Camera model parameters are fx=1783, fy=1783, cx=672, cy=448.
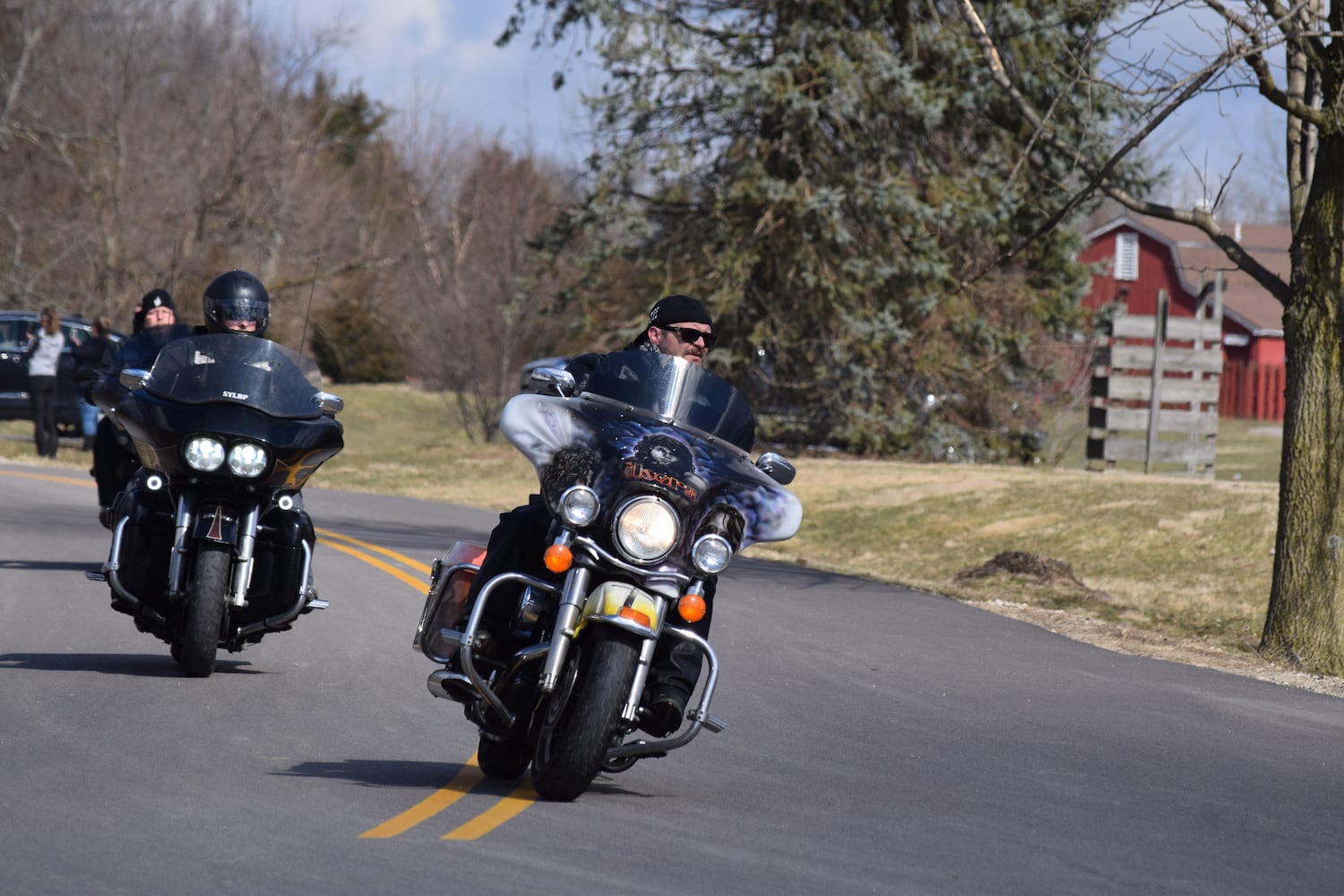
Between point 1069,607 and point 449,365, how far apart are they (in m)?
24.3

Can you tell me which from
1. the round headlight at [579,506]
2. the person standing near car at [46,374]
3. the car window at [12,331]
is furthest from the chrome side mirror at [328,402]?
the car window at [12,331]

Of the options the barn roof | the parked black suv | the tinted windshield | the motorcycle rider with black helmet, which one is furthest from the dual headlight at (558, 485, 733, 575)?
the barn roof

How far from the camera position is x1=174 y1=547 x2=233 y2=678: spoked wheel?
8.95m

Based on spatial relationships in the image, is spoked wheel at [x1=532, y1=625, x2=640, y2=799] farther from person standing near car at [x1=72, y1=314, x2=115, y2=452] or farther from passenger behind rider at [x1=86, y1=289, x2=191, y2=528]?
person standing near car at [x1=72, y1=314, x2=115, y2=452]

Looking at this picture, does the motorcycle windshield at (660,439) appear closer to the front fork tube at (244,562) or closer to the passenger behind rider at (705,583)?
the passenger behind rider at (705,583)

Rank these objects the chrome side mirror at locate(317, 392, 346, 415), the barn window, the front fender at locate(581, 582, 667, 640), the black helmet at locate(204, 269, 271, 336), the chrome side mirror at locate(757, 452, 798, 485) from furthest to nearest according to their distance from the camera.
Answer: the barn window < the black helmet at locate(204, 269, 271, 336) < the chrome side mirror at locate(317, 392, 346, 415) < the chrome side mirror at locate(757, 452, 798, 485) < the front fender at locate(581, 582, 667, 640)

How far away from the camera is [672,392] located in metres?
6.72

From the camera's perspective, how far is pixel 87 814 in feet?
19.9

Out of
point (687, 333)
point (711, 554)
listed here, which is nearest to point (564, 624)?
point (711, 554)

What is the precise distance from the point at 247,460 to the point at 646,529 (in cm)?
363

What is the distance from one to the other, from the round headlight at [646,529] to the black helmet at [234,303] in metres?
4.22

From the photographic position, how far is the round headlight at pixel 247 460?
9.12 metres

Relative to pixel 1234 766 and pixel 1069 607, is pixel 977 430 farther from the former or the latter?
pixel 1234 766

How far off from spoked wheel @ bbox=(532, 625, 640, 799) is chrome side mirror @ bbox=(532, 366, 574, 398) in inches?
44.3
